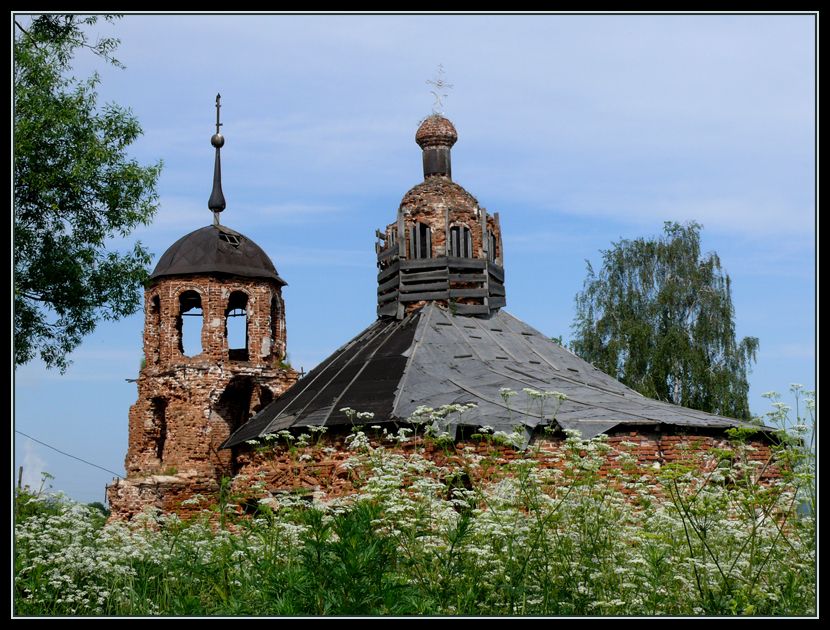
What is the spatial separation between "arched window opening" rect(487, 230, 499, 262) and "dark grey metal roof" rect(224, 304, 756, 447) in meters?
1.13

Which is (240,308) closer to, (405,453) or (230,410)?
(230,410)

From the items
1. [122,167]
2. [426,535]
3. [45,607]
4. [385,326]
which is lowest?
[45,607]

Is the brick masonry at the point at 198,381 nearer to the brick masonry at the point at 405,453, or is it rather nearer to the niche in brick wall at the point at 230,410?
the niche in brick wall at the point at 230,410

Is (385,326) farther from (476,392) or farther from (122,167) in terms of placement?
(122,167)

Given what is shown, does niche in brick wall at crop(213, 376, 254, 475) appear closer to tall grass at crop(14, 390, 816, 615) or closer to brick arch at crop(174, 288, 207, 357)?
brick arch at crop(174, 288, 207, 357)

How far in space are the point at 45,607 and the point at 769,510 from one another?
5.05m

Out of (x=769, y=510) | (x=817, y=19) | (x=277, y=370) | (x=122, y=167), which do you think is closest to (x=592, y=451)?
(x=769, y=510)

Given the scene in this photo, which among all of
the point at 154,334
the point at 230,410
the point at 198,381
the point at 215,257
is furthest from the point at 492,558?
the point at 154,334

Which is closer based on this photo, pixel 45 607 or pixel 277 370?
pixel 45 607

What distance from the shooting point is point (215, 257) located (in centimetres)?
2194

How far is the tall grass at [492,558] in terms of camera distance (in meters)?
6.48

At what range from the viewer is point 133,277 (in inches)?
573

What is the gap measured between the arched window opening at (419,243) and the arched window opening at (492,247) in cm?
115

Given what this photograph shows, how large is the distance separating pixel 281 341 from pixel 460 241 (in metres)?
4.15
